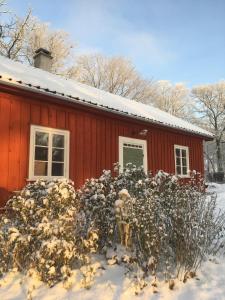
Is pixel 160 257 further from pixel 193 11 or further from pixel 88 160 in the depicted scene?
pixel 193 11

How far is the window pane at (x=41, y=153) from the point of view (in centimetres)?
799

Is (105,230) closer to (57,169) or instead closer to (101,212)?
(101,212)

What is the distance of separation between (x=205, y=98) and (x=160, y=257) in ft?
123

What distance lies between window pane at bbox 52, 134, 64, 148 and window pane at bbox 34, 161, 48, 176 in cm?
64

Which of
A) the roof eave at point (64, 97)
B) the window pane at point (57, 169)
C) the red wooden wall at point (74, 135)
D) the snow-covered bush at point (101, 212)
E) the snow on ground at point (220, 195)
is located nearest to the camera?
the snow-covered bush at point (101, 212)

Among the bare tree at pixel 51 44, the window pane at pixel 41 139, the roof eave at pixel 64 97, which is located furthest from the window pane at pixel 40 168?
the bare tree at pixel 51 44

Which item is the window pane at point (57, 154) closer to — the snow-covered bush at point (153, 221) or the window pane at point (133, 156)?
the window pane at point (133, 156)

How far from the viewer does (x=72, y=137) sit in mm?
8789

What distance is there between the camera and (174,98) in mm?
40156

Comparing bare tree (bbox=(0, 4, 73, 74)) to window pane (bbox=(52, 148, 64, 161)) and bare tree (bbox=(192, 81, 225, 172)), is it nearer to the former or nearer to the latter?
window pane (bbox=(52, 148, 64, 161))

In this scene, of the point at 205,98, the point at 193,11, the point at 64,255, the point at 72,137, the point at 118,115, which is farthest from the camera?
the point at 205,98

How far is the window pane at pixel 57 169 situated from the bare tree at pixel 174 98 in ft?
103

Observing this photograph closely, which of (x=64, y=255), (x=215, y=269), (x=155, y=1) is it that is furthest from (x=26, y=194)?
(x=155, y=1)

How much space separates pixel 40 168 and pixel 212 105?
34627mm
